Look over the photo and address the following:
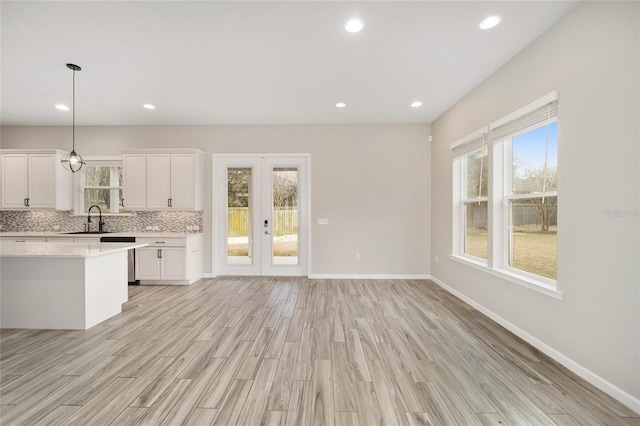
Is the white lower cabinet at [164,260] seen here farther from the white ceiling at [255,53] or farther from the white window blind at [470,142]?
the white window blind at [470,142]

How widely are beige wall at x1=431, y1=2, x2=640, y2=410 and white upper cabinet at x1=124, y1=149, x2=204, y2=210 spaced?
16.5 feet

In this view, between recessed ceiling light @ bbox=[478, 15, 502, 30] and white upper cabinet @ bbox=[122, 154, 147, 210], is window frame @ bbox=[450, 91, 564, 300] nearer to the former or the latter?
recessed ceiling light @ bbox=[478, 15, 502, 30]

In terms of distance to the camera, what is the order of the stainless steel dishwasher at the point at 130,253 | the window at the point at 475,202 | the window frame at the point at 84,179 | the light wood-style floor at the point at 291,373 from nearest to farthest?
the light wood-style floor at the point at 291,373 < the window at the point at 475,202 < the stainless steel dishwasher at the point at 130,253 < the window frame at the point at 84,179

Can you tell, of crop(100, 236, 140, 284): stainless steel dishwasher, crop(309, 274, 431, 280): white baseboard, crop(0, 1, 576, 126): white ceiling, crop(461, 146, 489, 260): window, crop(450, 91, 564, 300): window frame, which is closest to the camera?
crop(0, 1, 576, 126): white ceiling

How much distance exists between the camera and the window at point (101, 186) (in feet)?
17.4

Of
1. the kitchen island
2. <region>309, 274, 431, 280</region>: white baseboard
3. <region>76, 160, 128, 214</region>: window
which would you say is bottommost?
<region>309, 274, 431, 280</region>: white baseboard

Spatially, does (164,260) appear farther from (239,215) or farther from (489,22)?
(489,22)

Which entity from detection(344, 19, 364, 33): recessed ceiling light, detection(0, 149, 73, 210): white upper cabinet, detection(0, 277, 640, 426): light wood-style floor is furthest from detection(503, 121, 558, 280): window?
detection(0, 149, 73, 210): white upper cabinet

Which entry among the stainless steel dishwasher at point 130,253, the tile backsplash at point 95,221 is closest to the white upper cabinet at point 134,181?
the tile backsplash at point 95,221

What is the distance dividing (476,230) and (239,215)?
13.4 ft

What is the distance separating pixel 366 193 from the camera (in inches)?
203

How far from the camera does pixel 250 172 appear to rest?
5.35 m

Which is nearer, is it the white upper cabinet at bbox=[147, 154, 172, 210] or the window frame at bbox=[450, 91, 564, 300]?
the window frame at bbox=[450, 91, 564, 300]

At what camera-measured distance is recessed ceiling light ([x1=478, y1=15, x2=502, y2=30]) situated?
230 cm
